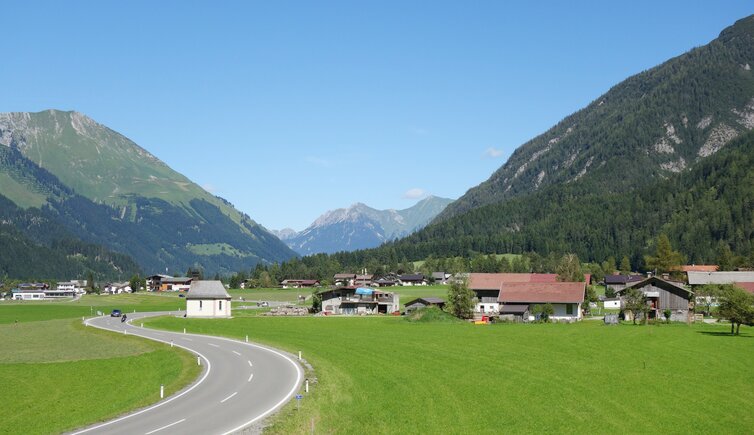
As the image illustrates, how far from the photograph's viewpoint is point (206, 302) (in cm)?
12181

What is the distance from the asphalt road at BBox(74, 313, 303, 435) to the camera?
107 ft

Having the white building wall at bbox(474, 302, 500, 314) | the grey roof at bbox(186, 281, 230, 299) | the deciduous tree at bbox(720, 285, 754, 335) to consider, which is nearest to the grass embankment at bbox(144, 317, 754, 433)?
the deciduous tree at bbox(720, 285, 754, 335)

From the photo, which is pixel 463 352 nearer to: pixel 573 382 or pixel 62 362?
pixel 573 382

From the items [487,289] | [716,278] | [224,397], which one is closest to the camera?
[224,397]

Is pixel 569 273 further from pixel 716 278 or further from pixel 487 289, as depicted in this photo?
pixel 716 278

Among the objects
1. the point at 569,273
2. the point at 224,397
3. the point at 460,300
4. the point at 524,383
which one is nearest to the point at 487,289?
the point at 569,273

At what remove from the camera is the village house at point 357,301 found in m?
142

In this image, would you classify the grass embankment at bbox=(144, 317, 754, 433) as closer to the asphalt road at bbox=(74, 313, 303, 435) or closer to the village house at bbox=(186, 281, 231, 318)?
the asphalt road at bbox=(74, 313, 303, 435)

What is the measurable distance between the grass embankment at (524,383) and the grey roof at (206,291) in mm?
44729

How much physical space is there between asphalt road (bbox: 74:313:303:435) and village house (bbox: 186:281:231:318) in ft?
185

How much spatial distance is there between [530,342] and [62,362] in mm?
41895

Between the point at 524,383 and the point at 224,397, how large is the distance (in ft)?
58.3

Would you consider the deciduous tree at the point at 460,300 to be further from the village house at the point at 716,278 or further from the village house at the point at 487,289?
the village house at the point at 716,278

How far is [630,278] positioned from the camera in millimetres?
186750
